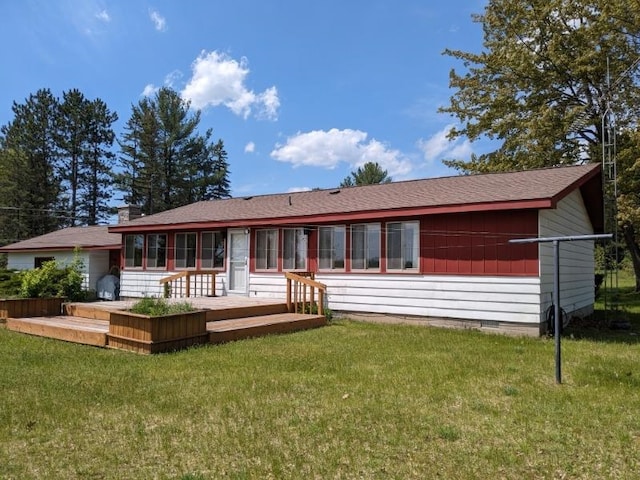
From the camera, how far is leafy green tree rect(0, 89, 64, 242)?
33.0 meters

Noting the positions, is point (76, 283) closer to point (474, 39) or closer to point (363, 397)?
point (363, 397)

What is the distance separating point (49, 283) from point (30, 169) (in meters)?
26.4

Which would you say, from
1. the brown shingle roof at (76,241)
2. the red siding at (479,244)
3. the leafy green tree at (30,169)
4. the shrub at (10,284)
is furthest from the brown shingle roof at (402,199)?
the leafy green tree at (30,169)

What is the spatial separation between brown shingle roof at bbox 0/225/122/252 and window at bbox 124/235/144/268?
215cm

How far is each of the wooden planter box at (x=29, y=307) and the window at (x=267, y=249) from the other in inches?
191

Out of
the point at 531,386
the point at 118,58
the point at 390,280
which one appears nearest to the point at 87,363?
the point at 531,386

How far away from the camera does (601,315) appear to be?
44.1 ft

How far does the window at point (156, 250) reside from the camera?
1505cm

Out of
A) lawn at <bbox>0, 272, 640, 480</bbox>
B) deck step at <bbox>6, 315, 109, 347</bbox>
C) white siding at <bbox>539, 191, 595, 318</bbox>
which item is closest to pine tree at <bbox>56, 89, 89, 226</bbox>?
deck step at <bbox>6, 315, 109, 347</bbox>

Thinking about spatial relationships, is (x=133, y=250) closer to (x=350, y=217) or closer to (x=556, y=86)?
(x=350, y=217)

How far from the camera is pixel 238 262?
1334cm

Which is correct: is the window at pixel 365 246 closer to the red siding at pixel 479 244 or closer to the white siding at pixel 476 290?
the white siding at pixel 476 290

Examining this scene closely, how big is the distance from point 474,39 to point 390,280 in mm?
17086

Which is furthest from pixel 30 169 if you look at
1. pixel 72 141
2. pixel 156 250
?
pixel 156 250
